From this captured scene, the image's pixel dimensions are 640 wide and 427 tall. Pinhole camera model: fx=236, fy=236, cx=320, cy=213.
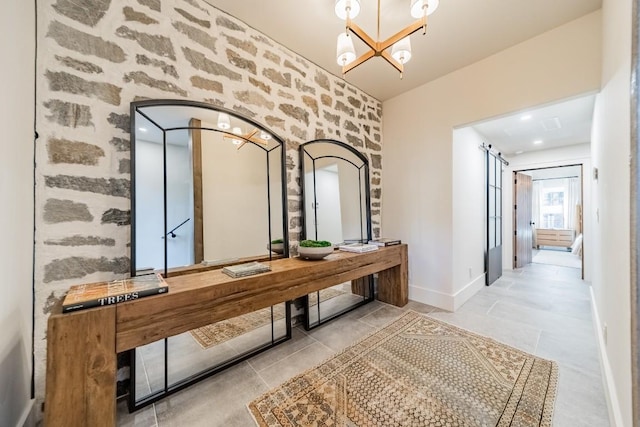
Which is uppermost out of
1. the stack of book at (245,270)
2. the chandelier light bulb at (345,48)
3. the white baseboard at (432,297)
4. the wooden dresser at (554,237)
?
the chandelier light bulb at (345,48)

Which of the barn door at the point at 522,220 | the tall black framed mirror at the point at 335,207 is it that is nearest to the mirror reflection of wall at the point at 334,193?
the tall black framed mirror at the point at 335,207

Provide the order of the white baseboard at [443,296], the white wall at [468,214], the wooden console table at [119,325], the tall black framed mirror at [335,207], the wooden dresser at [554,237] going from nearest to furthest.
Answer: the wooden console table at [119,325], the tall black framed mirror at [335,207], the white baseboard at [443,296], the white wall at [468,214], the wooden dresser at [554,237]

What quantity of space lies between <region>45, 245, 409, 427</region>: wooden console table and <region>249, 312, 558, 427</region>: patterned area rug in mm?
617

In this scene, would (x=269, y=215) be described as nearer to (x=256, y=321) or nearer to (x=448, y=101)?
(x=256, y=321)

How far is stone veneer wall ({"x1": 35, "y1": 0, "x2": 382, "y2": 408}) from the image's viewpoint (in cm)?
135

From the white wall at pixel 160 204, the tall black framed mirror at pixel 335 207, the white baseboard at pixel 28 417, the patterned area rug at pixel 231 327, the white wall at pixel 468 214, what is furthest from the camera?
the white wall at pixel 468 214

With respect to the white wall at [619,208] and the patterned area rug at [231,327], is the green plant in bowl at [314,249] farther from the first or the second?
the white wall at [619,208]

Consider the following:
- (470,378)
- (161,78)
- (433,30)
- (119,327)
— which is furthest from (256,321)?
(433,30)

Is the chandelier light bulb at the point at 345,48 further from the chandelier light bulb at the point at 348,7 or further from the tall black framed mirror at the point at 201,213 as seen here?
the tall black framed mirror at the point at 201,213

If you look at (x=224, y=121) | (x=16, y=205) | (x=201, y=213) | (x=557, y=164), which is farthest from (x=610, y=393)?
(x=557, y=164)

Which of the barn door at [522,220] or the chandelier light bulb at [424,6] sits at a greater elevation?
the chandelier light bulb at [424,6]

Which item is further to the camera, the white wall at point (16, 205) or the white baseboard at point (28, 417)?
the white baseboard at point (28, 417)

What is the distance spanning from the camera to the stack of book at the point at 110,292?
1.11 meters

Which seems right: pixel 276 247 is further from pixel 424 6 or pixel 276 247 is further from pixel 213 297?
pixel 424 6
